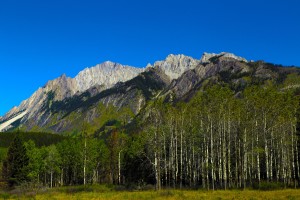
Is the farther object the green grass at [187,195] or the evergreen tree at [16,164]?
the evergreen tree at [16,164]

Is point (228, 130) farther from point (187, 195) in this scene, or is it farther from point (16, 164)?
point (16, 164)

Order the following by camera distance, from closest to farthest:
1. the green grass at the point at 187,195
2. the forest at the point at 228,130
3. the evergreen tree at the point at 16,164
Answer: the green grass at the point at 187,195
the forest at the point at 228,130
the evergreen tree at the point at 16,164

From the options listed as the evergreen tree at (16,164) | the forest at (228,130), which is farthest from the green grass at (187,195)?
the evergreen tree at (16,164)

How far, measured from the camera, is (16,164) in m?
89.5

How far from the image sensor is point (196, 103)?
62031 millimetres

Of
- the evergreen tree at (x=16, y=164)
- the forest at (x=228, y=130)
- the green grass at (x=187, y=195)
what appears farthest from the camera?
the evergreen tree at (x=16, y=164)

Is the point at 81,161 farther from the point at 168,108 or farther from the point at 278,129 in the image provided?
the point at 278,129

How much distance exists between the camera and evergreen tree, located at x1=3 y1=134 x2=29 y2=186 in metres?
88.8

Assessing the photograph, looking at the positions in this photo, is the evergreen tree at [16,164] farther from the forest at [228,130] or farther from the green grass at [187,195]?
the green grass at [187,195]

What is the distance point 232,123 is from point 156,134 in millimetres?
13775

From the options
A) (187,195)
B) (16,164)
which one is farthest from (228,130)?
(16,164)

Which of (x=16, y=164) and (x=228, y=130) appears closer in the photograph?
(x=228, y=130)

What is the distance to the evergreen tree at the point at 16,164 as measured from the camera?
88.8m

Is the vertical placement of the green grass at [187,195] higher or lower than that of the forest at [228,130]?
lower
